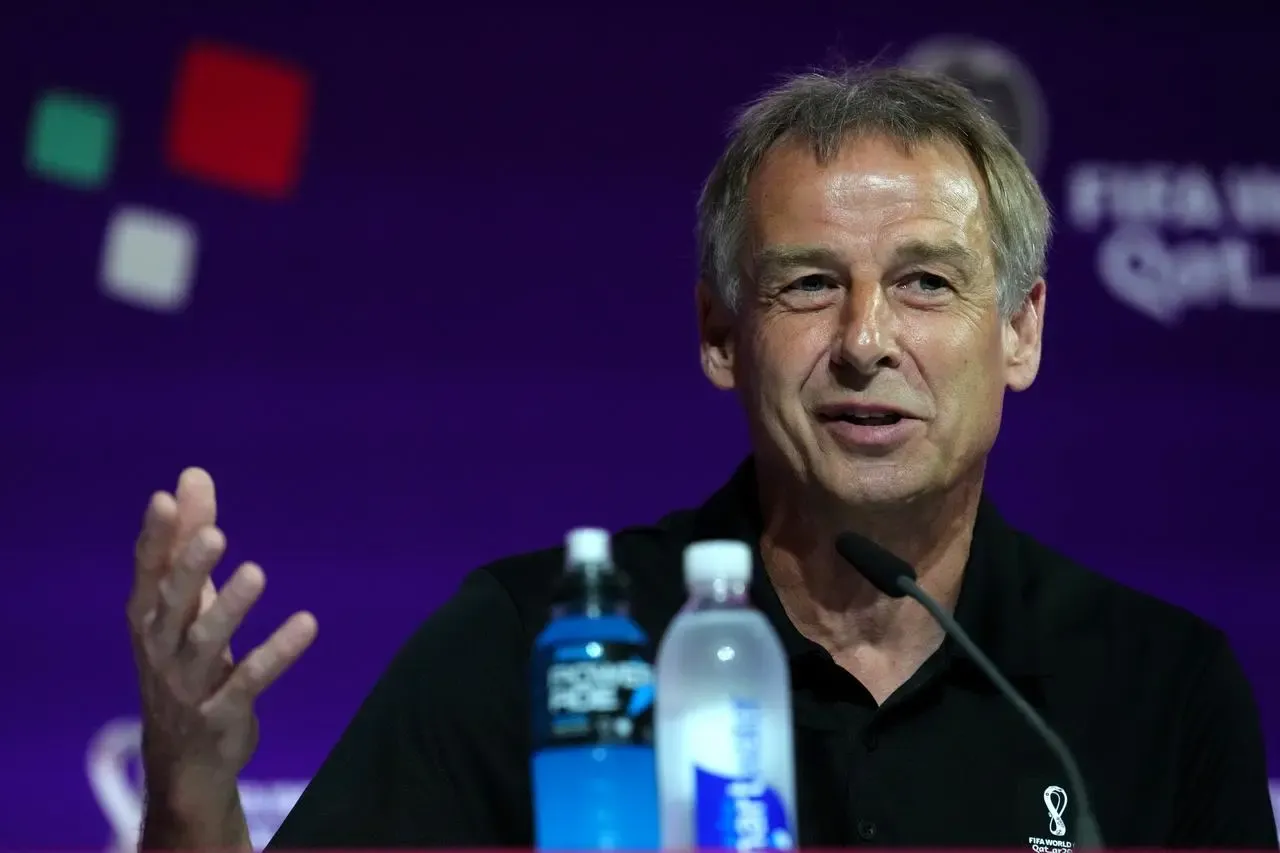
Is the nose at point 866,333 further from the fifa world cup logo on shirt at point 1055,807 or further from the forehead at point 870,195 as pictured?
the fifa world cup logo on shirt at point 1055,807

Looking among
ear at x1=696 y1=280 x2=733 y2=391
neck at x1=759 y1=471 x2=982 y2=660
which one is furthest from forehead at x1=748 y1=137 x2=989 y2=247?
neck at x1=759 y1=471 x2=982 y2=660

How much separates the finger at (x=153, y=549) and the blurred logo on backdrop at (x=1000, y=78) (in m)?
1.79

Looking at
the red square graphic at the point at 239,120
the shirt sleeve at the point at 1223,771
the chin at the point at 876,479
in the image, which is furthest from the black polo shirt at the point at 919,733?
the red square graphic at the point at 239,120

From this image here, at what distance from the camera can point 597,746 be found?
121 cm

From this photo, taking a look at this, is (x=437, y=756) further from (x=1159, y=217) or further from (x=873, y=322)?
(x=1159, y=217)

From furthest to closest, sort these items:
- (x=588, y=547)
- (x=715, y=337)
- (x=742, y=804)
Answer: (x=715, y=337)
(x=588, y=547)
(x=742, y=804)

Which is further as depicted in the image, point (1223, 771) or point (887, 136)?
point (887, 136)

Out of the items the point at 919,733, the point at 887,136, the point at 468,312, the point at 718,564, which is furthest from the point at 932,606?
the point at 468,312

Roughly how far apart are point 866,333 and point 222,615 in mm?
739

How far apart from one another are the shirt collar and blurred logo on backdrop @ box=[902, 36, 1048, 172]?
98 cm

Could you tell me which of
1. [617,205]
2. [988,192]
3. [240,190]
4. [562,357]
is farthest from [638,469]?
[988,192]

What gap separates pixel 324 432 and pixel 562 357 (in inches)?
14.5

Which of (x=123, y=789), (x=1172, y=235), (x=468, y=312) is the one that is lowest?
(x=123, y=789)

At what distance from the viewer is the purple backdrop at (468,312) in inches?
108
